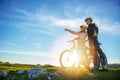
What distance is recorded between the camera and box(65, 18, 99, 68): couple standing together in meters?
19.2

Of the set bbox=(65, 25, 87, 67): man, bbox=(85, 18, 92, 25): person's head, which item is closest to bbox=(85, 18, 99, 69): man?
bbox=(85, 18, 92, 25): person's head

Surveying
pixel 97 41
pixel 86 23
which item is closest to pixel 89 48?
pixel 97 41

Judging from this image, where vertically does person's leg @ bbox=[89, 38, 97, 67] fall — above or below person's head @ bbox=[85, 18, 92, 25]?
below

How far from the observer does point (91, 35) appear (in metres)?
19.5

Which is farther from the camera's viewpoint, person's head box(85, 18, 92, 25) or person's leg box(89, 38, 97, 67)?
person's head box(85, 18, 92, 25)

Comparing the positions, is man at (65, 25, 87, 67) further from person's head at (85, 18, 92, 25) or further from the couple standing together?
person's head at (85, 18, 92, 25)

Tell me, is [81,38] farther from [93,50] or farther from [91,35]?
[93,50]

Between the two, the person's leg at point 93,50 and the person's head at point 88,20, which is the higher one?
the person's head at point 88,20

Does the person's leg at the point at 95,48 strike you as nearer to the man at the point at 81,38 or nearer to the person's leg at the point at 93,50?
the person's leg at the point at 93,50

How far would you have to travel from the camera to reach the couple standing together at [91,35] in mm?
19156

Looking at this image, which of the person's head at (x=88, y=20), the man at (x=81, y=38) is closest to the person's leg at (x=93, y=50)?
the man at (x=81, y=38)

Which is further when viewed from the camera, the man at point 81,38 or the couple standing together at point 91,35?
the man at point 81,38

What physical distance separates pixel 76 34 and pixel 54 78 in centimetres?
524

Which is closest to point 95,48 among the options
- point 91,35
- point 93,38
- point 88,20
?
point 93,38
